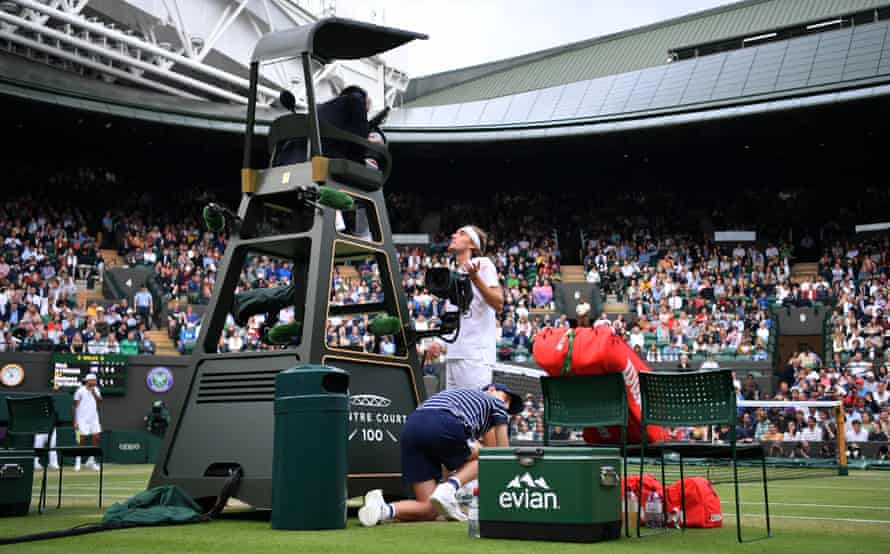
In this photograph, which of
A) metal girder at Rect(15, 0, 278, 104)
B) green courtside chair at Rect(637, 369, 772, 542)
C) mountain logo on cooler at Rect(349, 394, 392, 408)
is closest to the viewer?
green courtside chair at Rect(637, 369, 772, 542)

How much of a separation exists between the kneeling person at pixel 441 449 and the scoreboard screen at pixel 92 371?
60.6 ft

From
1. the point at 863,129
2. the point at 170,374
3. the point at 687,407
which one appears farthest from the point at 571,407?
the point at 863,129

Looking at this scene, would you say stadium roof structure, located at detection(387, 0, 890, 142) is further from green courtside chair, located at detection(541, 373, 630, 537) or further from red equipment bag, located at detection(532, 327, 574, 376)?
green courtside chair, located at detection(541, 373, 630, 537)

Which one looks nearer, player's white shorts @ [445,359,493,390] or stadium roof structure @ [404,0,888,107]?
player's white shorts @ [445,359,493,390]

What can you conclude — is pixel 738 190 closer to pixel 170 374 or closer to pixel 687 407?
pixel 170 374

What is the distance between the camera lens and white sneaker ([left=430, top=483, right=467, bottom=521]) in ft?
20.4

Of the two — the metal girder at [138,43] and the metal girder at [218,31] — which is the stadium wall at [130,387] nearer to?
the metal girder at [138,43]

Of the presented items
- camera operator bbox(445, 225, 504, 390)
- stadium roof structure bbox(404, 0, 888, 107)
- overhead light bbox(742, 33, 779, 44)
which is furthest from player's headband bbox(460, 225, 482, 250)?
stadium roof structure bbox(404, 0, 888, 107)

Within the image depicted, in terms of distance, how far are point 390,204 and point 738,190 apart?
1308 centimetres

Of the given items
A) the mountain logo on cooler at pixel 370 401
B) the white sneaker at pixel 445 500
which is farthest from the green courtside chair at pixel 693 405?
the mountain logo on cooler at pixel 370 401

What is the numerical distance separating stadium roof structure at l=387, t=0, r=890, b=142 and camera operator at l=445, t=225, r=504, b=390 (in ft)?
75.2

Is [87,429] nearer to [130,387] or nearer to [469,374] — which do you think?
[130,387]

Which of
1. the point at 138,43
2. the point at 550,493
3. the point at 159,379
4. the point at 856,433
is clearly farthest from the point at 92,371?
the point at 550,493

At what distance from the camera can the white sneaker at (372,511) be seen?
598cm
